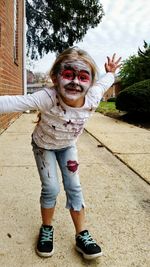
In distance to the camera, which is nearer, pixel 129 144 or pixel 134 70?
pixel 129 144

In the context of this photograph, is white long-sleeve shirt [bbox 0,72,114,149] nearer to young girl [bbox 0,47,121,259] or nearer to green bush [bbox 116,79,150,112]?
young girl [bbox 0,47,121,259]

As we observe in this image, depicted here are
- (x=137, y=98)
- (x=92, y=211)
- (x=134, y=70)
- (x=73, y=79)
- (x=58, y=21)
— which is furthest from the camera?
(x=58, y=21)

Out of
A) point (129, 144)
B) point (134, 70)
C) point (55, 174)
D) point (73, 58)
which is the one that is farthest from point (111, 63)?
point (134, 70)

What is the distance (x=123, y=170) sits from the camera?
428 centimetres

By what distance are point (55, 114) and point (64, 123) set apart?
0.09m

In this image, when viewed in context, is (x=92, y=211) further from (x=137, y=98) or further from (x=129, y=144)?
(x=137, y=98)

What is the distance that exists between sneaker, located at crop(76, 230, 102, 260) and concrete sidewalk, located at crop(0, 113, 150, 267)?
0.04 metres

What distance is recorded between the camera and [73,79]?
2.19 metres

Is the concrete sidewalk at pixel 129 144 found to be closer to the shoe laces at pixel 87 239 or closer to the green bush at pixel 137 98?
the green bush at pixel 137 98

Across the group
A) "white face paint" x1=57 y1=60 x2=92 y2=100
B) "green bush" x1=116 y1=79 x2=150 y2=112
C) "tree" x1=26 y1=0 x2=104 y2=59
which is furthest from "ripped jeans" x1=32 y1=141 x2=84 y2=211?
"tree" x1=26 y1=0 x2=104 y2=59

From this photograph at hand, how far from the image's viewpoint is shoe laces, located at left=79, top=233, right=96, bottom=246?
2.31 m

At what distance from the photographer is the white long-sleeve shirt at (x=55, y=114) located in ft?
6.81

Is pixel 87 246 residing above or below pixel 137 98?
below

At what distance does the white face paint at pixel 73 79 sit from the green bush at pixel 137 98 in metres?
7.21
